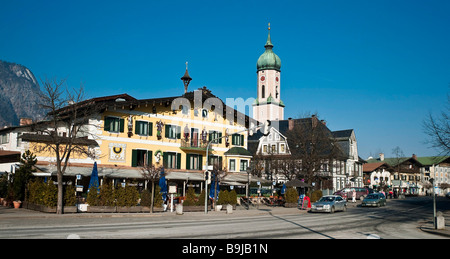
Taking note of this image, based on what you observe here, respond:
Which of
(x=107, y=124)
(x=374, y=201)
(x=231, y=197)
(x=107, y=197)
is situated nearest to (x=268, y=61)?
(x=374, y=201)

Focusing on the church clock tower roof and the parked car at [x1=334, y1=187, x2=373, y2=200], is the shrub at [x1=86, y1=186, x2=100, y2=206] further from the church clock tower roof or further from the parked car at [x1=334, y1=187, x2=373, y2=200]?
the church clock tower roof

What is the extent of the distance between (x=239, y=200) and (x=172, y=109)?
39.2 ft

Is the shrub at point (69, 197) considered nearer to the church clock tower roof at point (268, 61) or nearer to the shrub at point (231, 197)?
the shrub at point (231, 197)

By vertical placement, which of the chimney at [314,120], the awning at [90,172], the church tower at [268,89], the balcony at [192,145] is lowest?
the awning at [90,172]

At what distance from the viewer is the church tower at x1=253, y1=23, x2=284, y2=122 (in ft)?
373

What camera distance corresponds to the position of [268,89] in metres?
115

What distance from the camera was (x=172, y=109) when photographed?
151ft

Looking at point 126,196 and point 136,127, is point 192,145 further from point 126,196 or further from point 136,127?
point 126,196

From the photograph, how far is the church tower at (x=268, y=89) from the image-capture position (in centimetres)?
11369

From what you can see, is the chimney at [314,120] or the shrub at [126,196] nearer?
the shrub at [126,196]

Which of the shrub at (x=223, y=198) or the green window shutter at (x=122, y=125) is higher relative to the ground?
the green window shutter at (x=122, y=125)

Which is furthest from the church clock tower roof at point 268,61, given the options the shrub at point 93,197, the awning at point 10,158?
the shrub at point 93,197
